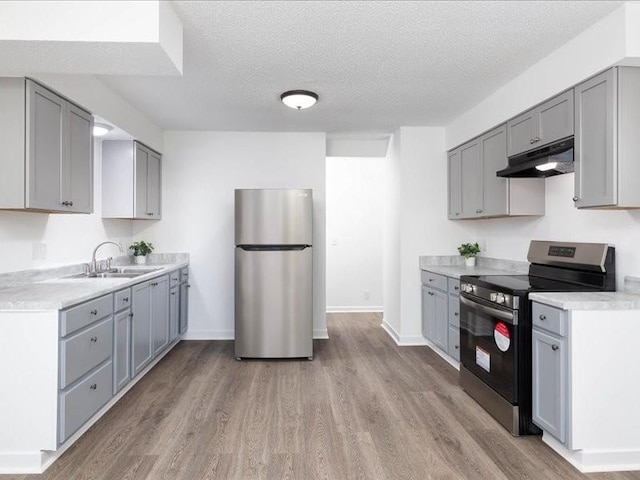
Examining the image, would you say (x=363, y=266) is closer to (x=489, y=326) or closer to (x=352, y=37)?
(x=489, y=326)

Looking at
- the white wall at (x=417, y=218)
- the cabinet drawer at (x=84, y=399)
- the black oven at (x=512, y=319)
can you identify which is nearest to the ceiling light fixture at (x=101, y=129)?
the cabinet drawer at (x=84, y=399)

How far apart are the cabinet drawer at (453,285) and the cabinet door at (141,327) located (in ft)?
8.68

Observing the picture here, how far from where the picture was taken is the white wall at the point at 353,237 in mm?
6203

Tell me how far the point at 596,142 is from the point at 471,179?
154 cm

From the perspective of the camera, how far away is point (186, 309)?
442 cm

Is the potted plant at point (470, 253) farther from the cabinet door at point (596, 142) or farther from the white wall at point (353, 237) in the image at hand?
the white wall at point (353, 237)

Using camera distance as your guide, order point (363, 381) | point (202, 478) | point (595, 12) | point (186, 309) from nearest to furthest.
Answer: point (202, 478)
point (595, 12)
point (363, 381)
point (186, 309)

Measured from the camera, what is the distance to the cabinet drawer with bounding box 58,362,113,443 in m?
2.08

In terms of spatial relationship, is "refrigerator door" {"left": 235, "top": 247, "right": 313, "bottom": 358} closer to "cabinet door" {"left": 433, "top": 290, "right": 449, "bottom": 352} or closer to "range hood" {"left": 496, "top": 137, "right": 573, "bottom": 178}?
"cabinet door" {"left": 433, "top": 290, "right": 449, "bottom": 352}

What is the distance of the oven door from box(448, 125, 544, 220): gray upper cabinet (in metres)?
0.89

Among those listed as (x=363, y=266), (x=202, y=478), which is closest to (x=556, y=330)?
(x=202, y=478)

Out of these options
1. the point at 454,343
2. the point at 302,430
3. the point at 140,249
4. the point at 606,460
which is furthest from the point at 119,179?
the point at 606,460

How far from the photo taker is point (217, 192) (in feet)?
14.8

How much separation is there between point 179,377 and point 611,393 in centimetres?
305
